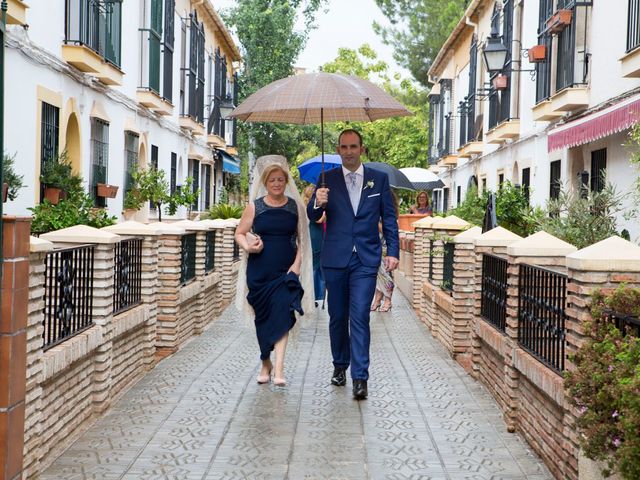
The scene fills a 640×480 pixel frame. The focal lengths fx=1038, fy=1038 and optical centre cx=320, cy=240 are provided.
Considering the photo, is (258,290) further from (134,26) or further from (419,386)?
(134,26)

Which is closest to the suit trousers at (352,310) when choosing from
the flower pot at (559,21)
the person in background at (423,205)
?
the flower pot at (559,21)

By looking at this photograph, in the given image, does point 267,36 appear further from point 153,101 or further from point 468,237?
point 468,237

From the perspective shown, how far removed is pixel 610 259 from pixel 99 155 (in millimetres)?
14468

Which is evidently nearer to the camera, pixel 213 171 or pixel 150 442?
pixel 150 442

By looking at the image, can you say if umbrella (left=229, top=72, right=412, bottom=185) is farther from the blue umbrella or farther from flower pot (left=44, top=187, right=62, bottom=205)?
the blue umbrella

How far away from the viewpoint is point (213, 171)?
36.5 m

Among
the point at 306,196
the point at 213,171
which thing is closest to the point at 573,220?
the point at 306,196

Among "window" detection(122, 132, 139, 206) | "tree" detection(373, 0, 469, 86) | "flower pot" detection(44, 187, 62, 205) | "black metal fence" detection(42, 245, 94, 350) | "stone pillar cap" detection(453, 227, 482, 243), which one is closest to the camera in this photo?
"black metal fence" detection(42, 245, 94, 350)

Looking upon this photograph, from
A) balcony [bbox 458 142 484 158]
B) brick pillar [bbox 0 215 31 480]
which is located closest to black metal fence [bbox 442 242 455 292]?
brick pillar [bbox 0 215 31 480]

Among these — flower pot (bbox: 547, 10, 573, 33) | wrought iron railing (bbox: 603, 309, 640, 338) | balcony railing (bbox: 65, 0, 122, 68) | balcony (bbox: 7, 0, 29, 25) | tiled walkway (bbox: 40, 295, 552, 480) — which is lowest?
tiled walkway (bbox: 40, 295, 552, 480)

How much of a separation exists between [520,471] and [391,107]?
3610 mm

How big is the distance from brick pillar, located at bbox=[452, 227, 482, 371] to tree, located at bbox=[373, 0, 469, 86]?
3673 cm

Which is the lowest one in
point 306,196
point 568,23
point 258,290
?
point 258,290

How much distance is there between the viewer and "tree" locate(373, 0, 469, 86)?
1827 inches
